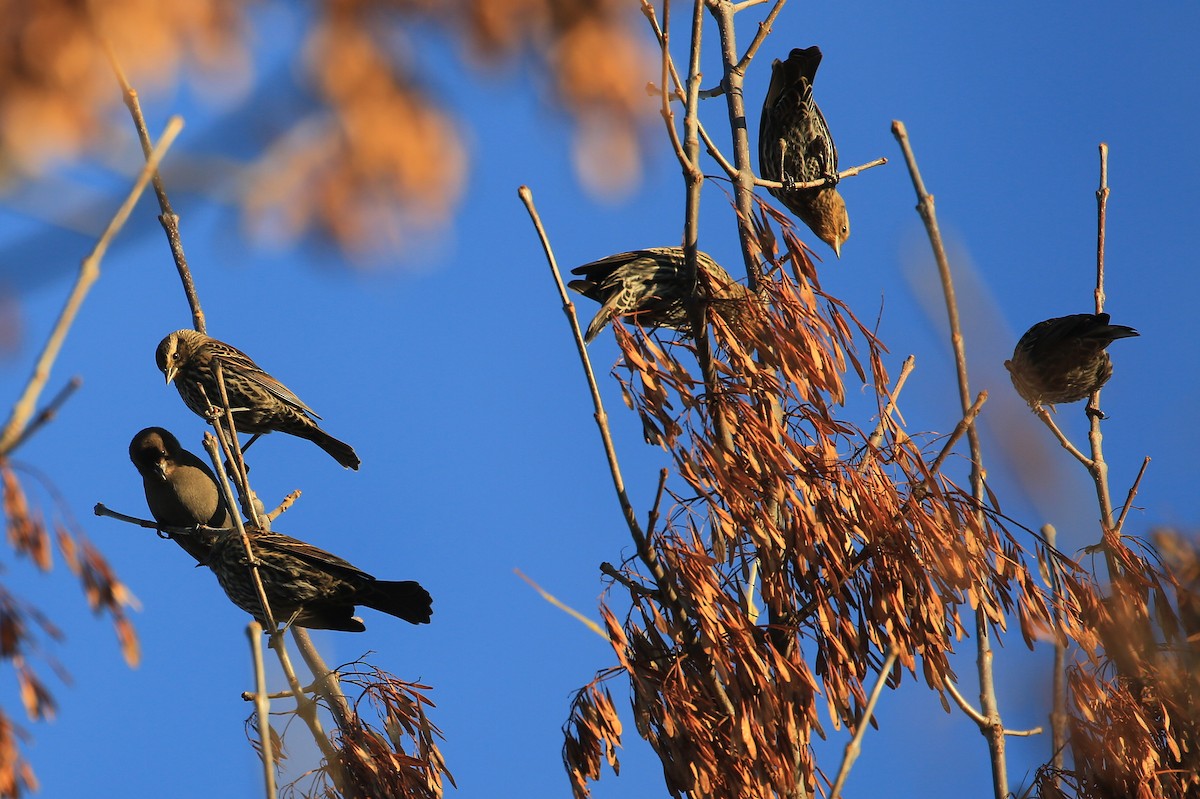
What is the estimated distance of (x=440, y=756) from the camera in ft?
15.4

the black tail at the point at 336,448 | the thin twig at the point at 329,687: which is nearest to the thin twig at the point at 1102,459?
the thin twig at the point at 329,687

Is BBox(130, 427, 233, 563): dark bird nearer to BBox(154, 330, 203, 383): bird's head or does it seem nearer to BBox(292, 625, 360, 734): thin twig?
BBox(154, 330, 203, 383): bird's head

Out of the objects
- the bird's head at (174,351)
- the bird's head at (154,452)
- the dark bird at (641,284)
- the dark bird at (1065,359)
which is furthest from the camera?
the dark bird at (1065,359)

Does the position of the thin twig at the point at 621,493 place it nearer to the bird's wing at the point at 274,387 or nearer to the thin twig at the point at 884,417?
the thin twig at the point at 884,417

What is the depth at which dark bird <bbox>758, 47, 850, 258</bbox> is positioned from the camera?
22.1ft

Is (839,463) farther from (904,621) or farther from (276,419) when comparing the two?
(276,419)

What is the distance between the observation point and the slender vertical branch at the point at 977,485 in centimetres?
260

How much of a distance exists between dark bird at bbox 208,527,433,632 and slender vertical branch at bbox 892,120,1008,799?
2.67m

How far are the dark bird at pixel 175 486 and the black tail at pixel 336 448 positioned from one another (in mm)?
847

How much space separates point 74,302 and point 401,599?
12.2ft

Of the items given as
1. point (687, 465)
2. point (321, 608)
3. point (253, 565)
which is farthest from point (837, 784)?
point (321, 608)

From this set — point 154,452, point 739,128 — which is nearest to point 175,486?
point 154,452

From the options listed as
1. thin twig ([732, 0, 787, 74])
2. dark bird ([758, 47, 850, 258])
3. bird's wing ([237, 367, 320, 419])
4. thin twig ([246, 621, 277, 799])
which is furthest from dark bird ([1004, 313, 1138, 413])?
thin twig ([246, 621, 277, 799])

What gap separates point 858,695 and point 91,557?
239cm
